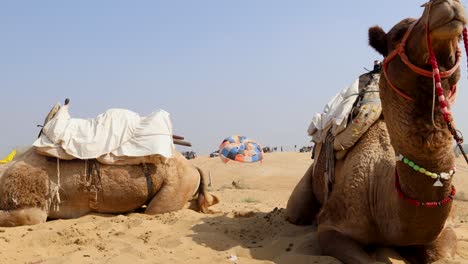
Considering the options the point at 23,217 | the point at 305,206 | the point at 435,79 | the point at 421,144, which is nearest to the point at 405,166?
the point at 421,144

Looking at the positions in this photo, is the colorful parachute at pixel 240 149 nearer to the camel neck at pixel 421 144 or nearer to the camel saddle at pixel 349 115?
the camel saddle at pixel 349 115

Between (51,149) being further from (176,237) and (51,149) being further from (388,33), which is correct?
(388,33)

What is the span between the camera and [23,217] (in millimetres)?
5797

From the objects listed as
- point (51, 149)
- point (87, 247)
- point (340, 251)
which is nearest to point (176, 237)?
point (87, 247)

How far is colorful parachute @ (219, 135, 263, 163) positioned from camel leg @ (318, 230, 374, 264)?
8339 mm

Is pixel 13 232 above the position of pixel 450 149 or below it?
below

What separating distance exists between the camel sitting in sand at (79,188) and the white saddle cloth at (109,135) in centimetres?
15

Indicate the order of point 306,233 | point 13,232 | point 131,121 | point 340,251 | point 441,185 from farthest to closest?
point 131,121 < point 13,232 < point 306,233 < point 340,251 < point 441,185

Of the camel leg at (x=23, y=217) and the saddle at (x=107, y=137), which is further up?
the saddle at (x=107, y=137)

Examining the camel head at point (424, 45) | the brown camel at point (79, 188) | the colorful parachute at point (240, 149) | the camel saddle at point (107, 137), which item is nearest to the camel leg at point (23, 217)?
the brown camel at point (79, 188)

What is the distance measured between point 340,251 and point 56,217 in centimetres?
380

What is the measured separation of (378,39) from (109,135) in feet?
13.0

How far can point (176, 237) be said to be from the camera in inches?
194

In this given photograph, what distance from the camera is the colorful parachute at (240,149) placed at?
41.1ft
